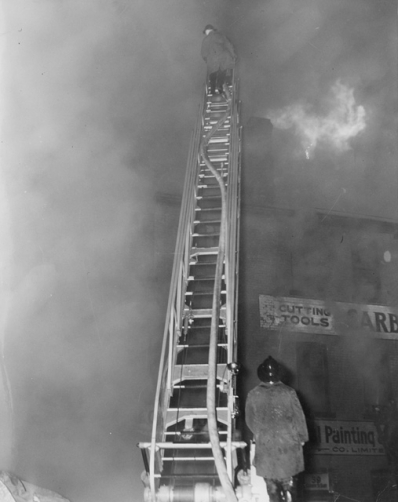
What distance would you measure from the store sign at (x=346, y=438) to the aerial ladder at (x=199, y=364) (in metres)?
5.99

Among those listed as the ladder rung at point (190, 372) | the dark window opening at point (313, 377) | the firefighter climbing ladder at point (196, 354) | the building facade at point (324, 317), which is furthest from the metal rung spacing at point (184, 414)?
the dark window opening at point (313, 377)

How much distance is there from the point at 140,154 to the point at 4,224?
3.12 m

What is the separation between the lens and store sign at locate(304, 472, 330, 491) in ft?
27.3

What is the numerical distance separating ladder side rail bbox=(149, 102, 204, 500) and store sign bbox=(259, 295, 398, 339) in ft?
17.0

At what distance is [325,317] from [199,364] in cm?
681

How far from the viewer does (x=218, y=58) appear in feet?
20.9

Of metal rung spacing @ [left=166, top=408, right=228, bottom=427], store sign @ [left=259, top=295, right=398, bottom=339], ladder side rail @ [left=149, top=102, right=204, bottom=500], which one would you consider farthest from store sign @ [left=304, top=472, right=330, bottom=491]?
metal rung spacing @ [left=166, top=408, right=228, bottom=427]

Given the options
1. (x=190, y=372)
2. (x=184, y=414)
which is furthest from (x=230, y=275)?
(x=184, y=414)

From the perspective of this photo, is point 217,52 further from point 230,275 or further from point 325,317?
point 325,317

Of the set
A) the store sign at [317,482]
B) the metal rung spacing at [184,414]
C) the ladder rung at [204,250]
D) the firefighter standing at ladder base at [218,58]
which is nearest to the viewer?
the metal rung spacing at [184,414]

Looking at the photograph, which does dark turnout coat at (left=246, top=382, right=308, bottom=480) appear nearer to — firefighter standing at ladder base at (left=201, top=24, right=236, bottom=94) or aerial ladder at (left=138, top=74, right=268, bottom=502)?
aerial ladder at (left=138, top=74, right=268, bottom=502)

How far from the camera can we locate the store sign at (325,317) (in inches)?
367

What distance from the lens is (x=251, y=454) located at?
2.96m

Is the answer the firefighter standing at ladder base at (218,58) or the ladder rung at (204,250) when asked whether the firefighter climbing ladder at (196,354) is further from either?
the firefighter standing at ladder base at (218,58)
